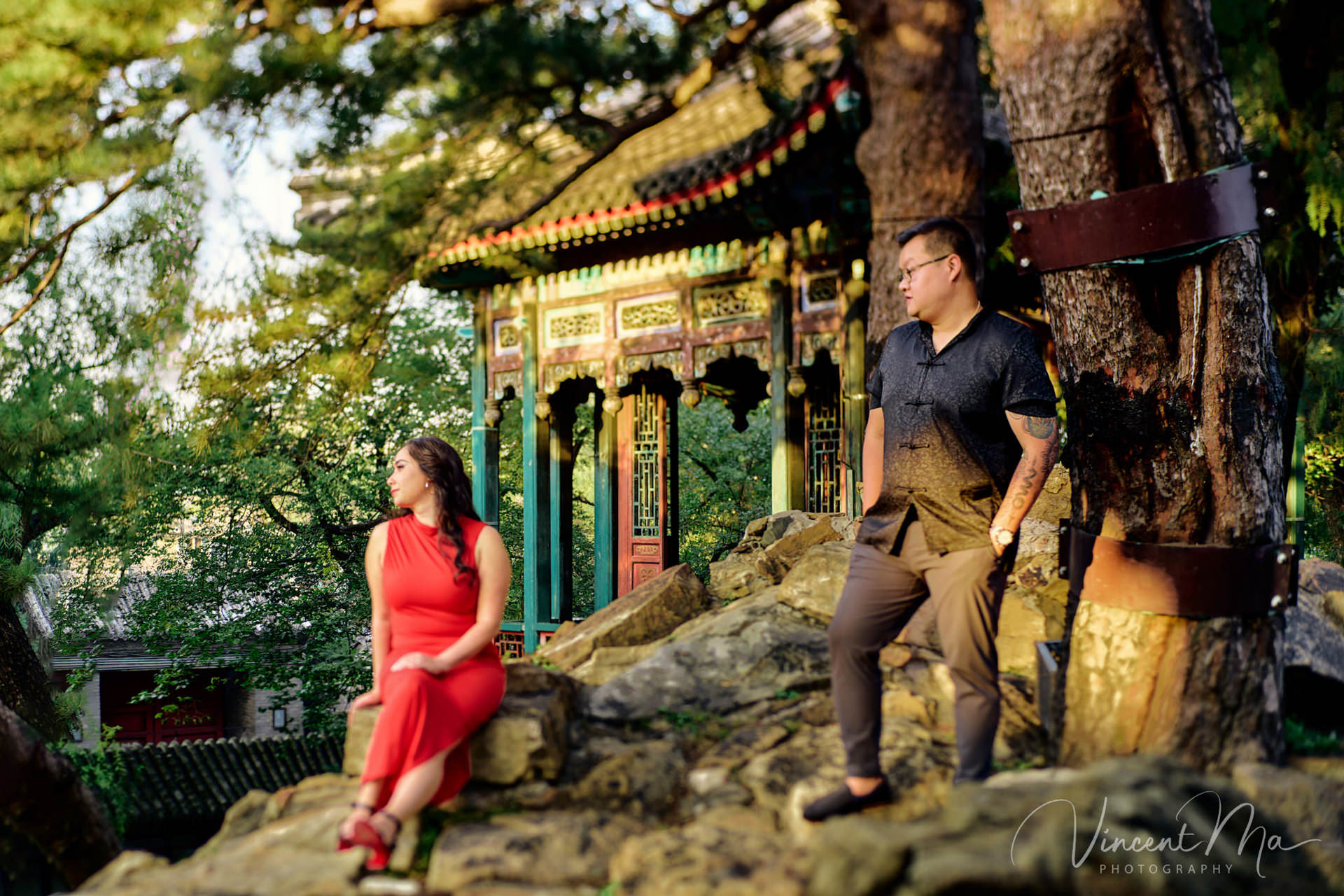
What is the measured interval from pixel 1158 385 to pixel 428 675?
251cm

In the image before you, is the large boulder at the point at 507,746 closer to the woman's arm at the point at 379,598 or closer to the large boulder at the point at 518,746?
the large boulder at the point at 518,746

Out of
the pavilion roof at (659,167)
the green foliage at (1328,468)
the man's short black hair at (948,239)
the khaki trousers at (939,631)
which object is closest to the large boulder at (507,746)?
the khaki trousers at (939,631)

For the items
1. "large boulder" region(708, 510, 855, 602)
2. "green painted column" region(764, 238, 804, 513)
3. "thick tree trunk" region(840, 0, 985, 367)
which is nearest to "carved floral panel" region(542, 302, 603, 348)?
"green painted column" region(764, 238, 804, 513)

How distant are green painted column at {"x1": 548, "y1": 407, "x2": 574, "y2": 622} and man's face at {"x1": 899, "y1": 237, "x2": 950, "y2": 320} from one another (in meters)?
8.10

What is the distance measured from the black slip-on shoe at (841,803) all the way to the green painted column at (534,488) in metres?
7.61

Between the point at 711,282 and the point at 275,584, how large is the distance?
880 cm

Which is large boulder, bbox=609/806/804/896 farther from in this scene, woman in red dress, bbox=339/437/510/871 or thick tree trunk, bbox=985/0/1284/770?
thick tree trunk, bbox=985/0/1284/770

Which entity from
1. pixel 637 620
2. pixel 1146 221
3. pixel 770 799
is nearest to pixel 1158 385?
pixel 1146 221

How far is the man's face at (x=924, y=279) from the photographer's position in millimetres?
2898

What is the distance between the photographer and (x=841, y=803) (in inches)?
108

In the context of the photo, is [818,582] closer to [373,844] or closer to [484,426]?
[373,844]

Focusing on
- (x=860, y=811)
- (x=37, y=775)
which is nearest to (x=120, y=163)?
(x=37, y=775)

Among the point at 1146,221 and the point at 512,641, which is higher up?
the point at 1146,221

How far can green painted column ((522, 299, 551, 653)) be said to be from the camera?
10.2 meters
